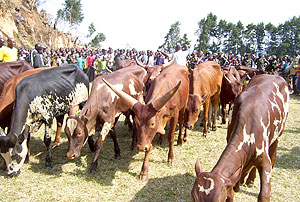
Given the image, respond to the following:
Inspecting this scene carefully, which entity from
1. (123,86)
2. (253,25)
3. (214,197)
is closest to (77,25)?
(253,25)

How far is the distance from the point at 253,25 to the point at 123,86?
5483 centimetres

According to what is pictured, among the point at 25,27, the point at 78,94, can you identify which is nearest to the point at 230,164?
the point at 78,94

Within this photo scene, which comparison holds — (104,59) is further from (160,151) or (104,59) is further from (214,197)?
(214,197)

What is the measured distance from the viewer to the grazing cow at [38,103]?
4719 millimetres

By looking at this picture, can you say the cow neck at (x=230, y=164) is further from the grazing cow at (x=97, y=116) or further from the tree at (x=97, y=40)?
the tree at (x=97, y=40)

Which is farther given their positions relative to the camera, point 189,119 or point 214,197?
point 189,119

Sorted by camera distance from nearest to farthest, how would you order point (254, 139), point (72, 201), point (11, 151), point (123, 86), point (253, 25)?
1. point (254, 139)
2. point (72, 201)
3. point (11, 151)
4. point (123, 86)
5. point (253, 25)

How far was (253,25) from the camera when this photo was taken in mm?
52938

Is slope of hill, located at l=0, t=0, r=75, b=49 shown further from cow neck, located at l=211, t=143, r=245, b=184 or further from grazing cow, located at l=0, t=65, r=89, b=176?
cow neck, located at l=211, t=143, r=245, b=184

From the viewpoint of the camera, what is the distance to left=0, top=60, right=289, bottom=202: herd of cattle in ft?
10.4

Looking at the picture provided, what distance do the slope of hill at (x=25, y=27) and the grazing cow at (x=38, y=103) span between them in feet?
79.9

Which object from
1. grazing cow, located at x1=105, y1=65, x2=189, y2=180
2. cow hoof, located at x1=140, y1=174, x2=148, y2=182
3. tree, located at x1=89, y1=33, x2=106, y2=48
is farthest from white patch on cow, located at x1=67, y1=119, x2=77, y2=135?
tree, located at x1=89, y1=33, x2=106, y2=48

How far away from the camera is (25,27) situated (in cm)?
3584

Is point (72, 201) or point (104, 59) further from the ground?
point (104, 59)
